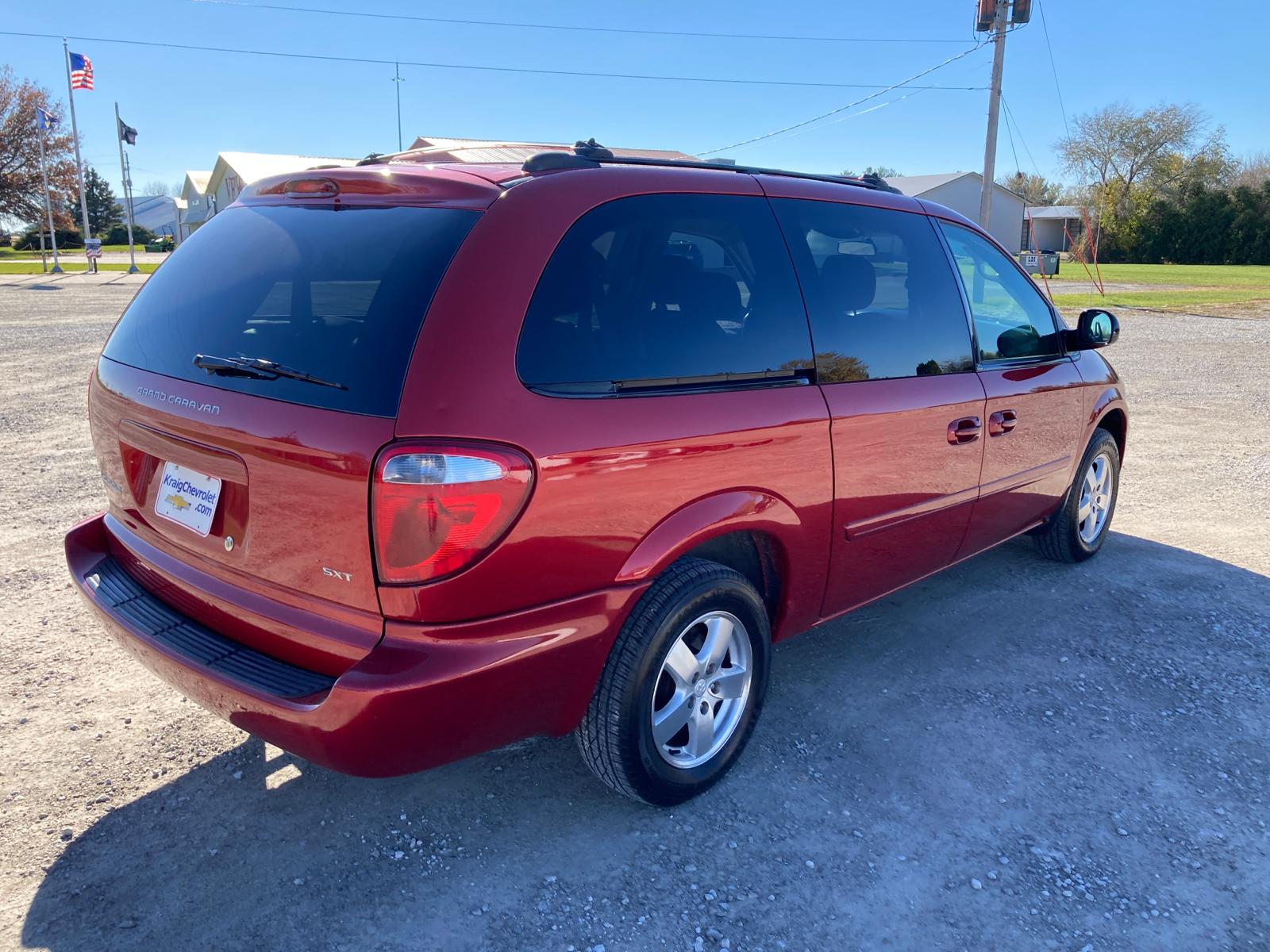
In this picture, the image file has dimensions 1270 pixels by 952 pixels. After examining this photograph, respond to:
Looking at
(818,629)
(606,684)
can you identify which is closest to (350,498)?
(606,684)

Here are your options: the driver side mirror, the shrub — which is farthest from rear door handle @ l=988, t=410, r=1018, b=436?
the shrub

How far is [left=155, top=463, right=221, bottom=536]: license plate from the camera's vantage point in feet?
7.85

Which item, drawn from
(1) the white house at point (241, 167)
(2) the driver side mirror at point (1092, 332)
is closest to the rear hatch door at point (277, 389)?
(2) the driver side mirror at point (1092, 332)

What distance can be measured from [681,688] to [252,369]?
1.50 meters

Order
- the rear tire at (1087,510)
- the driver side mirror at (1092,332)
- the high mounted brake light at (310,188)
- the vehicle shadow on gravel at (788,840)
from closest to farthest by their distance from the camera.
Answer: the vehicle shadow on gravel at (788,840), the high mounted brake light at (310,188), the driver side mirror at (1092,332), the rear tire at (1087,510)

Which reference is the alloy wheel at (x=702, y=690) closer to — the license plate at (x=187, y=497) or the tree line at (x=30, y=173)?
the license plate at (x=187, y=497)

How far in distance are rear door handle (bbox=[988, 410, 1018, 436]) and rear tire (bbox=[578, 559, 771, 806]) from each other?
1.46m

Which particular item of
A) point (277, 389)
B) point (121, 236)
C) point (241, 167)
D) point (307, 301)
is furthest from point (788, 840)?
point (121, 236)

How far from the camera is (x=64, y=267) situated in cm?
3947

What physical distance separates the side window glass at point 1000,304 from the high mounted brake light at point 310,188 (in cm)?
249

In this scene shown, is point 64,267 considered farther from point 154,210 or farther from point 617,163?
point 154,210

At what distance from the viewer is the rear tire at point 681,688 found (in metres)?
2.47

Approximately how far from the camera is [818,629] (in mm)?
4102

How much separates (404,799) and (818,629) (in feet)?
6.77
